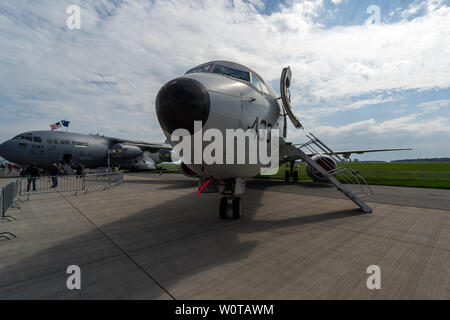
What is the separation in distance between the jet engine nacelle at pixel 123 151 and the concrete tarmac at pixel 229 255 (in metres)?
22.6

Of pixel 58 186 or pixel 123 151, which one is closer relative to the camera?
pixel 58 186

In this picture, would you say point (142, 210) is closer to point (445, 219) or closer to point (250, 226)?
point (250, 226)

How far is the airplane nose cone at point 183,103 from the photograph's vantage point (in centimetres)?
344

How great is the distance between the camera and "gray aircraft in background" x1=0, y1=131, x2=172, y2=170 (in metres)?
20.4

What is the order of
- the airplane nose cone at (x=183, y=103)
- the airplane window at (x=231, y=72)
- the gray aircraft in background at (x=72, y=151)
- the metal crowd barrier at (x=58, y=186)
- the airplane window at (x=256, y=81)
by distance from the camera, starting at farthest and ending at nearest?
the gray aircraft in background at (x=72, y=151) < the metal crowd barrier at (x=58, y=186) < the airplane window at (x=256, y=81) < the airplane window at (x=231, y=72) < the airplane nose cone at (x=183, y=103)

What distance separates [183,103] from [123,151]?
27.8m

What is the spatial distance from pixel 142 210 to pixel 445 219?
368 inches

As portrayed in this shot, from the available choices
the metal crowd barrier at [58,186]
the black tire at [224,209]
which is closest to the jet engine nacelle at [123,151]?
the metal crowd barrier at [58,186]

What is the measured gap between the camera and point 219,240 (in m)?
4.38

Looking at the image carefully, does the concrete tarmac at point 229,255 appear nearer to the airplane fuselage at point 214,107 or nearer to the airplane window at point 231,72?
the airplane fuselage at point 214,107

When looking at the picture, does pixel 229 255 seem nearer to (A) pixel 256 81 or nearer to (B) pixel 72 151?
(A) pixel 256 81

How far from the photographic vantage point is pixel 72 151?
2373cm

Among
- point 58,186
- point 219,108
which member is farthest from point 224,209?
point 58,186
